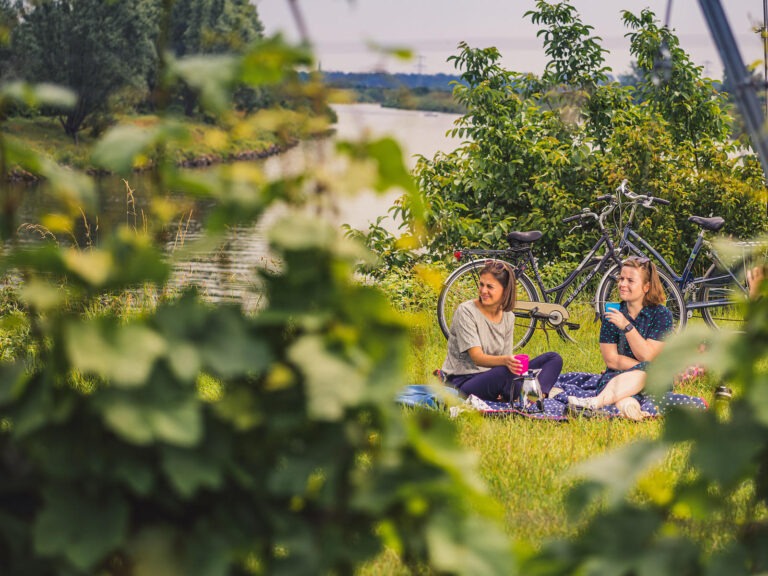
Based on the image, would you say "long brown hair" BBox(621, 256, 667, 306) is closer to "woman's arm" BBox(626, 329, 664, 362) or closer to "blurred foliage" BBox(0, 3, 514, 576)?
"woman's arm" BBox(626, 329, 664, 362)

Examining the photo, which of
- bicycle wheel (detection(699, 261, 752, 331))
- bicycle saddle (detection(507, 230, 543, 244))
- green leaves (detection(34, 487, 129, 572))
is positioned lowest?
bicycle wheel (detection(699, 261, 752, 331))

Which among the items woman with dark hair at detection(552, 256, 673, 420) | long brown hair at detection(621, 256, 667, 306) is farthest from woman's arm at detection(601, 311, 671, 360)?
long brown hair at detection(621, 256, 667, 306)

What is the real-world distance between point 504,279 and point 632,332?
88 centimetres

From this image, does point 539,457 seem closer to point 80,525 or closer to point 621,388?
point 621,388

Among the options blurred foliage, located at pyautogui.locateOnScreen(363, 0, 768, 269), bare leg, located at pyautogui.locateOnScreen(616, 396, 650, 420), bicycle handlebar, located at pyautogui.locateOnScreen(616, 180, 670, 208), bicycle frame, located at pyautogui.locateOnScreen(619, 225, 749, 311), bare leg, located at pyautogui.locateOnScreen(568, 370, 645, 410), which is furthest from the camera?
blurred foliage, located at pyautogui.locateOnScreen(363, 0, 768, 269)

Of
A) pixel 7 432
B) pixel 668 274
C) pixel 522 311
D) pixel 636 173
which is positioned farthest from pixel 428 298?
pixel 7 432

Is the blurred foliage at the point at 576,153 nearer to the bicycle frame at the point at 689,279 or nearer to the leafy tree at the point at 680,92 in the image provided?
the leafy tree at the point at 680,92

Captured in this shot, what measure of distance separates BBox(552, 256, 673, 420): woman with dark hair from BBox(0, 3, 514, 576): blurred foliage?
4558mm

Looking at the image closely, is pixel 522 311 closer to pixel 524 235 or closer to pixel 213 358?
pixel 524 235

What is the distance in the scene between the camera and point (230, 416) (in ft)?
3.83

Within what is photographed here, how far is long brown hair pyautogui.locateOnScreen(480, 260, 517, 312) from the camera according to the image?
19.1 ft

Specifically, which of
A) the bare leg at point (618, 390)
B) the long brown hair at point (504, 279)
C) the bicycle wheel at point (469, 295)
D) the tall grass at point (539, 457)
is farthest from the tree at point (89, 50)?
the tall grass at point (539, 457)

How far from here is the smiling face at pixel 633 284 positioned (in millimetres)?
5758

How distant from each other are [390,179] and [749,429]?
0.57 m
